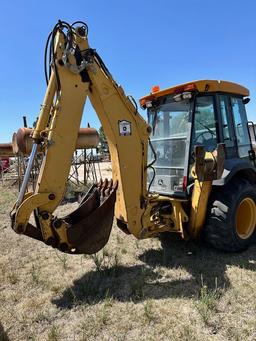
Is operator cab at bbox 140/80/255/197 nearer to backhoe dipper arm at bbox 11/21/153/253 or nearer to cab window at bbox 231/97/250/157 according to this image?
cab window at bbox 231/97/250/157

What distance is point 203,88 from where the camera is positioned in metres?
5.17

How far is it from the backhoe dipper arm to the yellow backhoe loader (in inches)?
Answer: 0.5

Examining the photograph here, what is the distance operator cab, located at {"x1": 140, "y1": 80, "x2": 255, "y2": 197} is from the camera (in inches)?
206

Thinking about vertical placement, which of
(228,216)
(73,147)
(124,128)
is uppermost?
(124,128)

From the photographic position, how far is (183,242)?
578 cm

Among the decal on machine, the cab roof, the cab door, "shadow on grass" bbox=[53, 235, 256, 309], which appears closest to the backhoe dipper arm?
the decal on machine

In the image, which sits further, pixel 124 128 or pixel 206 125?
pixel 206 125

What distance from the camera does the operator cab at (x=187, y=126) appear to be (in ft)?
17.2

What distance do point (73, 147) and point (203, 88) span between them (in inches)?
86.2

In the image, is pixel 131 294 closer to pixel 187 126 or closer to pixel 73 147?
pixel 73 147

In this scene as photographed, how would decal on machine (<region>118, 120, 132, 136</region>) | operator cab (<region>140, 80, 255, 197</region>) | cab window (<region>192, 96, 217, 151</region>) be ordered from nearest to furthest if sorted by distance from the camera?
decal on machine (<region>118, 120, 132, 136</region>)
operator cab (<region>140, 80, 255, 197</region>)
cab window (<region>192, 96, 217, 151</region>)

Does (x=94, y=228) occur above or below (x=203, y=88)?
below

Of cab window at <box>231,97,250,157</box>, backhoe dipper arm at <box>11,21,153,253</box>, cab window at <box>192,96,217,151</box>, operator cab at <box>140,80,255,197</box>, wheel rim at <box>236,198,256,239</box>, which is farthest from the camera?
cab window at <box>231,97,250,157</box>

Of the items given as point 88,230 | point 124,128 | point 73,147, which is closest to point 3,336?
point 88,230
